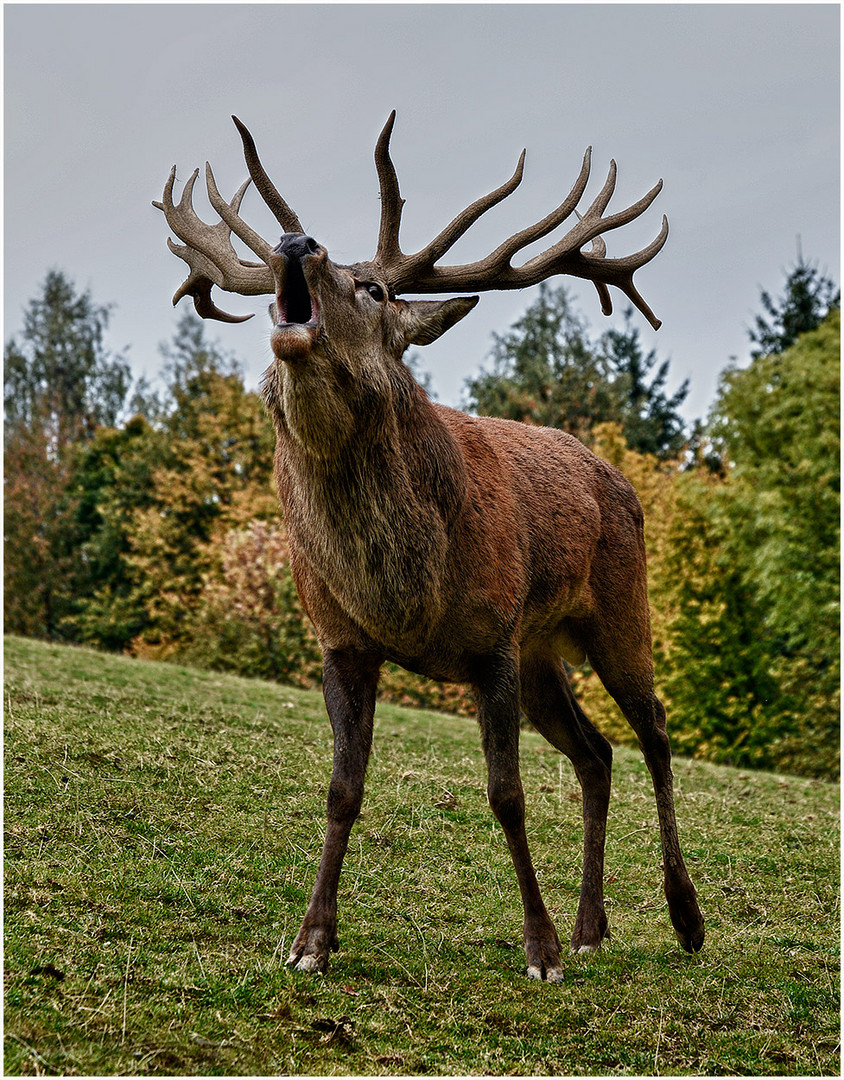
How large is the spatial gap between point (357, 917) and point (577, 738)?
1644mm

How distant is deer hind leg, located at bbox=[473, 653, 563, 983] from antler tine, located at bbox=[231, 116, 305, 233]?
2.21 meters

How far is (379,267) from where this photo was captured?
490cm

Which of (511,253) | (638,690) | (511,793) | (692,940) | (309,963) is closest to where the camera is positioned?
(309,963)

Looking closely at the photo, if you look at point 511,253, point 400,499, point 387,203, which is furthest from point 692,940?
point 387,203

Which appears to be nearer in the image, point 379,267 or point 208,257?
point 379,267

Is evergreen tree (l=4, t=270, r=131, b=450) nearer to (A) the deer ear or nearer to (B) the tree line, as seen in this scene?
(B) the tree line

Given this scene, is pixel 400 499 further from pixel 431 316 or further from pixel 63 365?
pixel 63 365

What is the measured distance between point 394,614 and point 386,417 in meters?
0.87

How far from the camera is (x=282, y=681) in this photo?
2203 cm

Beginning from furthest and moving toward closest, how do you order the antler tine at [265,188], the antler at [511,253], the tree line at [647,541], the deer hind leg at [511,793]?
1. the tree line at [647,541]
2. the antler at [511,253]
3. the deer hind leg at [511,793]
4. the antler tine at [265,188]

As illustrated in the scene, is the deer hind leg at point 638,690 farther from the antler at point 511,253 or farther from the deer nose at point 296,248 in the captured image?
the deer nose at point 296,248

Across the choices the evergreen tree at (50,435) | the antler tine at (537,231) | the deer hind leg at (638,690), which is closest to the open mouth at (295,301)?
the antler tine at (537,231)

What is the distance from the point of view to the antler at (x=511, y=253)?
4.90 m

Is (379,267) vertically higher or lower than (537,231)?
lower
